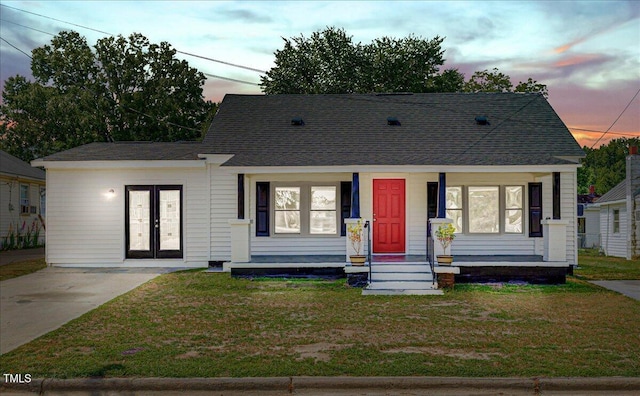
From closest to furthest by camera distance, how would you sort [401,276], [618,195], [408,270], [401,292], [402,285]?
[401,292], [402,285], [401,276], [408,270], [618,195]

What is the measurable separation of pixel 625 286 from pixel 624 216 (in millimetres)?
14845

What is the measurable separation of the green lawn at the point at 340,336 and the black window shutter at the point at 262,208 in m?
3.85

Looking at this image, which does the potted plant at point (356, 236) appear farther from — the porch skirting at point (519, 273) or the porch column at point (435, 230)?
the porch skirting at point (519, 273)

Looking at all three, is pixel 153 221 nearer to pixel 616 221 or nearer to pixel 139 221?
pixel 139 221

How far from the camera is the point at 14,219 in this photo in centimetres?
2836

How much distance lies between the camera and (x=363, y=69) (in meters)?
32.9

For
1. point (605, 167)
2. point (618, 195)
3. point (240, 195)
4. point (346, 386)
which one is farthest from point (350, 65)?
point (605, 167)

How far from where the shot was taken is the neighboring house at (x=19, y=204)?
89.9 feet

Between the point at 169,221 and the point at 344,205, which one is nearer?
the point at 344,205

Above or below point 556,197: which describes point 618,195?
above

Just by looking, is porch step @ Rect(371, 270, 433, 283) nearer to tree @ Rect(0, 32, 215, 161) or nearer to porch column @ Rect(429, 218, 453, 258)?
porch column @ Rect(429, 218, 453, 258)

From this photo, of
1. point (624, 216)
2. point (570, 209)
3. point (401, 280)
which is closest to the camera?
point (401, 280)

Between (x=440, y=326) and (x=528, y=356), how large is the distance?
2101 mm

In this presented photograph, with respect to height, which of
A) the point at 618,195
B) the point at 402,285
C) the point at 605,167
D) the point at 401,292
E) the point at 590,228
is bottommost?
the point at 401,292
